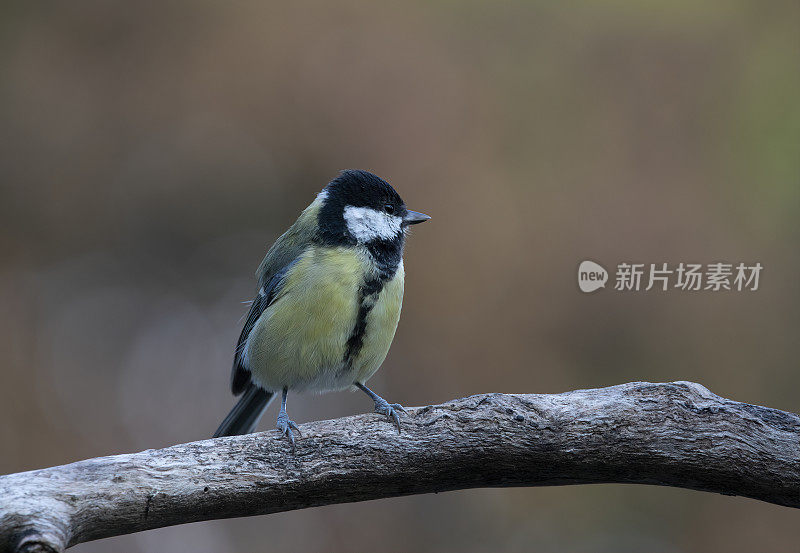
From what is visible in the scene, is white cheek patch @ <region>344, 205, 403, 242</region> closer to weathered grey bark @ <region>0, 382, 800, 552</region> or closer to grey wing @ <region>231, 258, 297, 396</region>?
grey wing @ <region>231, 258, 297, 396</region>

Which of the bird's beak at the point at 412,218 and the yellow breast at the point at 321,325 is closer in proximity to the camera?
the yellow breast at the point at 321,325

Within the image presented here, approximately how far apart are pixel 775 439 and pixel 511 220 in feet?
8.86

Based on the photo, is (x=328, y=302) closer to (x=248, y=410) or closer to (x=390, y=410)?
(x=390, y=410)

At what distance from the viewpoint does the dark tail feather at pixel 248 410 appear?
2.79 metres

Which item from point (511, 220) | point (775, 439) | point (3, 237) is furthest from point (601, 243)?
point (3, 237)

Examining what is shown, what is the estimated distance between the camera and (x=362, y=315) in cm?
246

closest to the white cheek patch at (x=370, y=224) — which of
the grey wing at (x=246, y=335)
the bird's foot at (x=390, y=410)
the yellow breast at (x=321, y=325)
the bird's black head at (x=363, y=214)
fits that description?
the bird's black head at (x=363, y=214)

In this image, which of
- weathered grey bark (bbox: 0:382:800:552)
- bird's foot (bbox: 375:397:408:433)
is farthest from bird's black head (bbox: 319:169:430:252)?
weathered grey bark (bbox: 0:382:800:552)

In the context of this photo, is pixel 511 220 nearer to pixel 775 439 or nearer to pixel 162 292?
pixel 162 292

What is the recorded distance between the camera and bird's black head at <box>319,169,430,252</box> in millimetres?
2607

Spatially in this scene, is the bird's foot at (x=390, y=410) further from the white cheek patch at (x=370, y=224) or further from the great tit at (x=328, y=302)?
the white cheek patch at (x=370, y=224)

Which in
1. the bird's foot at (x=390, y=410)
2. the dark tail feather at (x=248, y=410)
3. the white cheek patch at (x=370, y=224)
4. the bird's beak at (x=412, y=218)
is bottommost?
the dark tail feather at (x=248, y=410)

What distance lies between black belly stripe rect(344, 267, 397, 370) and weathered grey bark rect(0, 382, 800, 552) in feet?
1.24

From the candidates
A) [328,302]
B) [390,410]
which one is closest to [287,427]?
[390,410]
